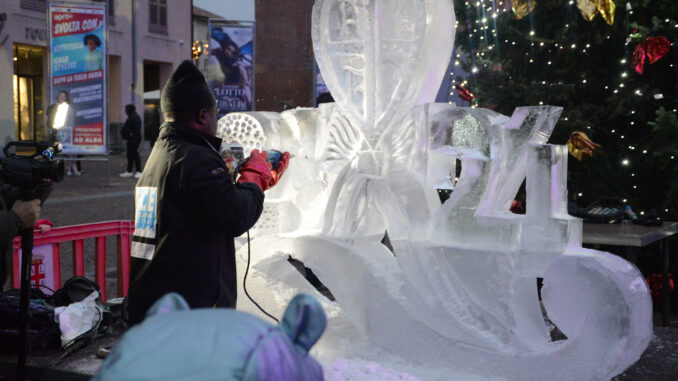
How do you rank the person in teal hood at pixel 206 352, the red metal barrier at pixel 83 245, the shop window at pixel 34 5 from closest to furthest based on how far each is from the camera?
1. the person in teal hood at pixel 206 352
2. the red metal barrier at pixel 83 245
3. the shop window at pixel 34 5

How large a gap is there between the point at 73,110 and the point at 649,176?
9144mm

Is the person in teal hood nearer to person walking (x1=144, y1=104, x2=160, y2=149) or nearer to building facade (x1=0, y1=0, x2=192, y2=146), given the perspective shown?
building facade (x1=0, y1=0, x2=192, y2=146)

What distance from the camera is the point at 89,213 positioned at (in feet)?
33.0

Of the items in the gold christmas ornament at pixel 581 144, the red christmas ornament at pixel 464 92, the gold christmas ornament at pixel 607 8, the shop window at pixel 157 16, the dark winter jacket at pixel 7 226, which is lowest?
the dark winter jacket at pixel 7 226

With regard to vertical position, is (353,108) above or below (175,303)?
above

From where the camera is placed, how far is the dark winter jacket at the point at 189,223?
2572 millimetres

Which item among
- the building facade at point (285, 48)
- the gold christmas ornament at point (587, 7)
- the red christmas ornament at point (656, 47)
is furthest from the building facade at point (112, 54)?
the gold christmas ornament at point (587, 7)

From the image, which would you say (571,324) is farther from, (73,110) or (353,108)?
(73,110)

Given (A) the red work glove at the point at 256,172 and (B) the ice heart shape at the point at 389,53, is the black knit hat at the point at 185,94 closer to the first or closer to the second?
(A) the red work glove at the point at 256,172

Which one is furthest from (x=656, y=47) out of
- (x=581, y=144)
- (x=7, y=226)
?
(x=7, y=226)

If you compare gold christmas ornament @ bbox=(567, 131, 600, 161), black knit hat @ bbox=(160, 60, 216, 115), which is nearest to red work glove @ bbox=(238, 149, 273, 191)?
black knit hat @ bbox=(160, 60, 216, 115)

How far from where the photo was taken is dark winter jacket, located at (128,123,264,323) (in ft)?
8.44

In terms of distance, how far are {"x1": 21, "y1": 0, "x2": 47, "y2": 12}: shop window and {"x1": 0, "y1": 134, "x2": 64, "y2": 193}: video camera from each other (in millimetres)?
18895

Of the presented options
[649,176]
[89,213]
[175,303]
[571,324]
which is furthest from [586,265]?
[89,213]
